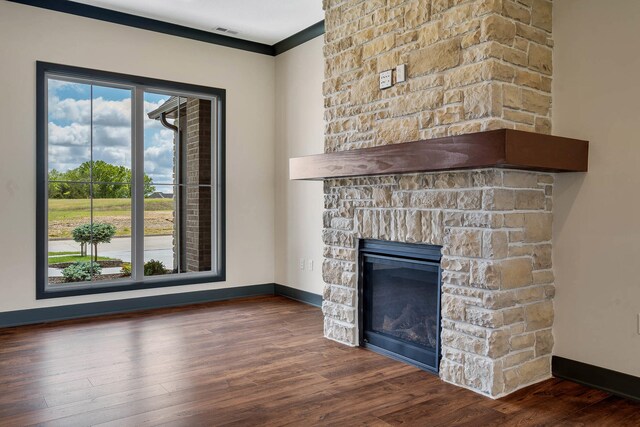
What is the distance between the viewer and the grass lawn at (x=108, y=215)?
4824 mm

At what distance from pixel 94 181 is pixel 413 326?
11.4ft

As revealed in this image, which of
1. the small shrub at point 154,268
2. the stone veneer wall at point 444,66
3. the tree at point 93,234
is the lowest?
the small shrub at point 154,268

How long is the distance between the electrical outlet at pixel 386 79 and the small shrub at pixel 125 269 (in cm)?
332

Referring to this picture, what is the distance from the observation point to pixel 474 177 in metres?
3.00

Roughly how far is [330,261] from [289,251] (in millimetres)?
1747

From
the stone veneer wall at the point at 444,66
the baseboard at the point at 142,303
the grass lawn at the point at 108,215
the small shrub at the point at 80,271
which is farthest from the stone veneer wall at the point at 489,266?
the small shrub at the point at 80,271

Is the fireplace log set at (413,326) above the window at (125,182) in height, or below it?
below

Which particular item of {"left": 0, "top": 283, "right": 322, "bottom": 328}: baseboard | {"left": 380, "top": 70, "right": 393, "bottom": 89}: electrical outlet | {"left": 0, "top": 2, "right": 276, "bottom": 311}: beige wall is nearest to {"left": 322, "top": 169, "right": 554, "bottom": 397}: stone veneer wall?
{"left": 380, "top": 70, "right": 393, "bottom": 89}: electrical outlet

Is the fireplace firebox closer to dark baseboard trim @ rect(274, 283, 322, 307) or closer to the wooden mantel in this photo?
the wooden mantel

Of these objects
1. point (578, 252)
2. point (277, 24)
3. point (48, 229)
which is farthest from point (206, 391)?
point (277, 24)

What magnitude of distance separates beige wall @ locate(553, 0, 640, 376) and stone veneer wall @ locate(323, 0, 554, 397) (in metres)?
0.09

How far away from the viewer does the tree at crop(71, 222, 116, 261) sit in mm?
4957

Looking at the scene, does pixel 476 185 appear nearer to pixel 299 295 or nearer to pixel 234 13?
pixel 299 295

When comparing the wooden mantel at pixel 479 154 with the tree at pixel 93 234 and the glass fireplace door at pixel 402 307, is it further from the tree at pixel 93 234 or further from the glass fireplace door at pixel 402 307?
the tree at pixel 93 234
